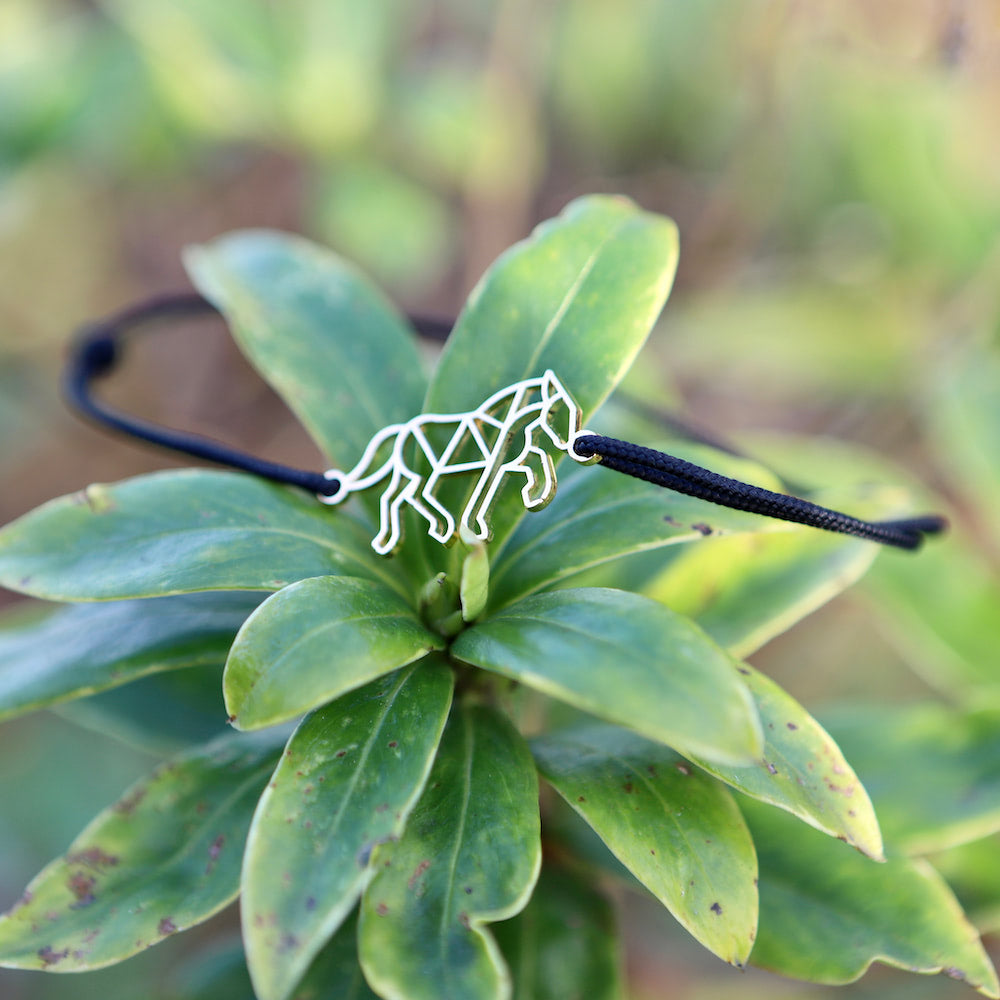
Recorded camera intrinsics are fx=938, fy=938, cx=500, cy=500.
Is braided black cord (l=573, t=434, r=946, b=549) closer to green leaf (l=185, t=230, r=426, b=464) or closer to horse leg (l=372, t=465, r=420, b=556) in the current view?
horse leg (l=372, t=465, r=420, b=556)

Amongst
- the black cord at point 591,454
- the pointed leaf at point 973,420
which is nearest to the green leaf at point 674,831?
the black cord at point 591,454

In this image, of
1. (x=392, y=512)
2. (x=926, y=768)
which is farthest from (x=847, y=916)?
(x=392, y=512)

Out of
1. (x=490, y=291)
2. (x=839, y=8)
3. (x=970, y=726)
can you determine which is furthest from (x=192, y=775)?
(x=839, y=8)

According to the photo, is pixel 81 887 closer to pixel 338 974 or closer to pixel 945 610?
pixel 338 974

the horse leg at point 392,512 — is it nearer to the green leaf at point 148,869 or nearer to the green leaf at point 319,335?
the green leaf at point 319,335

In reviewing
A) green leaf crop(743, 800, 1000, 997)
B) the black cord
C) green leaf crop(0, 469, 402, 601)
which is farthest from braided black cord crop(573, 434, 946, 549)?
green leaf crop(743, 800, 1000, 997)

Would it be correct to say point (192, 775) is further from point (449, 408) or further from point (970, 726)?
point (970, 726)
